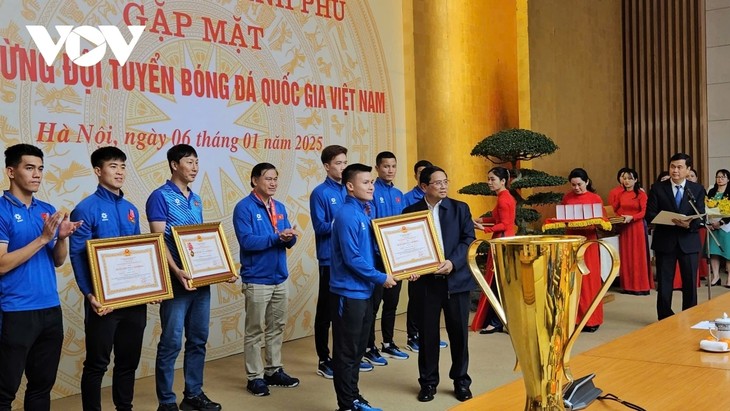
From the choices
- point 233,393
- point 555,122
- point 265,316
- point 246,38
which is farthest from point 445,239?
point 555,122

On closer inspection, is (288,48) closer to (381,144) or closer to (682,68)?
(381,144)

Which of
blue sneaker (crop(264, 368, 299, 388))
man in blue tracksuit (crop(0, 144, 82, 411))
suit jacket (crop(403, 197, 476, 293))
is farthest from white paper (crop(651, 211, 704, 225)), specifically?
man in blue tracksuit (crop(0, 144, 82, 411))

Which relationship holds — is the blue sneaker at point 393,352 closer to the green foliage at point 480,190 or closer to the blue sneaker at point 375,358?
the blue sneaker at point 375,358

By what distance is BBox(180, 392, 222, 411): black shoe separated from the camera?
159 inches

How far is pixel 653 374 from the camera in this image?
184cm

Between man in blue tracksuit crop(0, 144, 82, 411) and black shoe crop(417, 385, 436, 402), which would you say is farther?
black shoe crop(417, 385, 436, 402)

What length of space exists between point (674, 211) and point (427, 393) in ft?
8.92

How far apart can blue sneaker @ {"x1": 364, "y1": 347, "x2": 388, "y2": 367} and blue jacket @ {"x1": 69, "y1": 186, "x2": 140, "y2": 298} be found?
2076 millimetres

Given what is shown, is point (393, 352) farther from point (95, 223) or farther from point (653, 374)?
point (653, 374)

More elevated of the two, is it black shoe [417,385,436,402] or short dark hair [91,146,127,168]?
short dark hair [91,146,127,168]

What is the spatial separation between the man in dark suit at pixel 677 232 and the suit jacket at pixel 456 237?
217 centimetres

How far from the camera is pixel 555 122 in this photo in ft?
28.3

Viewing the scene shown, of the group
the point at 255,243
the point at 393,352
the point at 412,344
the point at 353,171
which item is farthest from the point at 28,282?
the point at 412,344

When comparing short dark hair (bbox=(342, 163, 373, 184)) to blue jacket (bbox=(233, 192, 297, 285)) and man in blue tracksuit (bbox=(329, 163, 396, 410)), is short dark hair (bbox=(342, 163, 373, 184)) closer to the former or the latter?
man in blue tracksuit (bbox=(329, 163, 396, 410))
